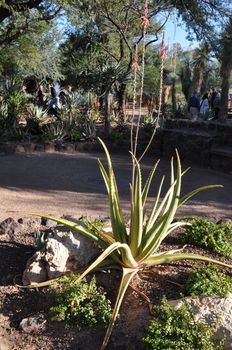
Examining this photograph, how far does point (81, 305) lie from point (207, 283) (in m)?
0.89

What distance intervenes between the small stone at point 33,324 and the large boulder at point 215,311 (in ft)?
2.89

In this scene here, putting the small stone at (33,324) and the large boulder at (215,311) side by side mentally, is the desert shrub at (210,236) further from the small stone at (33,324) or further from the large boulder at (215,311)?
the small stone at (33,324)

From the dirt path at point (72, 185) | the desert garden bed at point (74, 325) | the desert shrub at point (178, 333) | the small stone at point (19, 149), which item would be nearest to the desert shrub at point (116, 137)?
the dirt path at point (72, 185)

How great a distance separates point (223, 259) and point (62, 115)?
32.0 ft

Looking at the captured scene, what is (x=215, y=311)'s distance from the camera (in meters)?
2.90

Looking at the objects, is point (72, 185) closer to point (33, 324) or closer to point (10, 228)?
point (10, 228)

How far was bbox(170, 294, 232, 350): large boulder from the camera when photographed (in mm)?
2807

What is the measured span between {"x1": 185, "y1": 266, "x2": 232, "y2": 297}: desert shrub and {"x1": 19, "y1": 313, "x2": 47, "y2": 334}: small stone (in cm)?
Result: 102

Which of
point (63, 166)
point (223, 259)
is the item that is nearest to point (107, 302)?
point (223, 259)

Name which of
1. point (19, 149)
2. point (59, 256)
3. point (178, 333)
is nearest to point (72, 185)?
point (19, 149)

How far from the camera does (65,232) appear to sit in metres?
3.67

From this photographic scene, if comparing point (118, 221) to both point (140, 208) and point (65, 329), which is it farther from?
point (65, 329)

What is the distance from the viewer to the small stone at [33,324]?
9.88 feet

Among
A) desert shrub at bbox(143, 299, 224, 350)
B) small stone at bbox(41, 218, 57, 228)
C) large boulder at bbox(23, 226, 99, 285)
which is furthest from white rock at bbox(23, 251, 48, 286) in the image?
→ small stone at bbox(41, 218, 57, 228)
